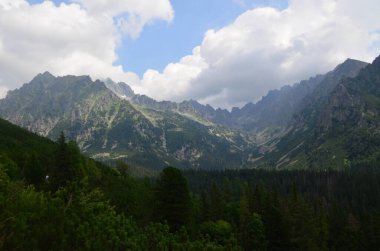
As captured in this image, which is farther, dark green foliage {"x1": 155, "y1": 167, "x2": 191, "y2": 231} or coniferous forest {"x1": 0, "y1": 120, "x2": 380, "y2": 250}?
dark green foliage {"x1": 155, "y1": 167, "x2": 191, "y2": 231}

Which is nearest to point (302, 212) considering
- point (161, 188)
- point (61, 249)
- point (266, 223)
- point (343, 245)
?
point (266, 223)

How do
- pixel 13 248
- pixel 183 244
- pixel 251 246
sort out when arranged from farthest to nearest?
pixel 251 246 → pixel 183 244 → pixel 13 248

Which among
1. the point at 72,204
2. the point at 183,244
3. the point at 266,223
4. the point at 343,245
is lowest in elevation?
the point at 343,245

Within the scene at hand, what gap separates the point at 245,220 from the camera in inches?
4109

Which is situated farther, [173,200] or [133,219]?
[173,200]

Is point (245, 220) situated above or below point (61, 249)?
below

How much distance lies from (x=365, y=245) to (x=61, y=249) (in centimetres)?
9683

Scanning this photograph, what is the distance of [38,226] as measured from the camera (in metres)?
30.1

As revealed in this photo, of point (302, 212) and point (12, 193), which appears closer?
point (12, 193)

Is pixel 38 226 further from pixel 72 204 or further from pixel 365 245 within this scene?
pixel 365 245

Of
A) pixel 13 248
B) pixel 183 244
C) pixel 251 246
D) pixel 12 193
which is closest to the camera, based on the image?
pixel 13 248

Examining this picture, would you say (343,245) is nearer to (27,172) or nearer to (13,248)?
(27,172)

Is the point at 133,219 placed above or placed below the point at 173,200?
below

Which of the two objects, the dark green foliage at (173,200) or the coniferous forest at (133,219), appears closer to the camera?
the coniferous forest at (133,219)
